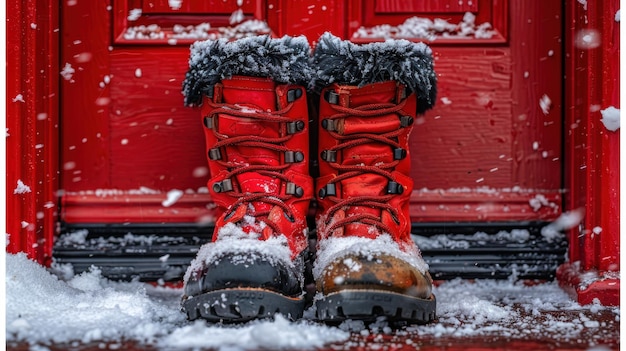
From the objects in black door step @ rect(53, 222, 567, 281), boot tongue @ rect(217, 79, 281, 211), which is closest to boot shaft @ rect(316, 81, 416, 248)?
boot tongue @ rect(217, 79, 281, 211)

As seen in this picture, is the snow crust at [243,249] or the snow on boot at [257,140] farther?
the snow on boot at [257,140]

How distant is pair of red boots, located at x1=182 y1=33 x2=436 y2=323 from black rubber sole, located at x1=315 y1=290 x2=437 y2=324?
0.28 feet

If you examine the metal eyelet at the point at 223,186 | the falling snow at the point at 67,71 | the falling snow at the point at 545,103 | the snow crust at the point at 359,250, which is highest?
the falling snow at the point at 67,71

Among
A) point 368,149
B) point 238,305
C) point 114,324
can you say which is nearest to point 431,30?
point 368,149

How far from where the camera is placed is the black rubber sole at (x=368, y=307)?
90 centimetres

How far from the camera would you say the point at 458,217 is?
1.33m

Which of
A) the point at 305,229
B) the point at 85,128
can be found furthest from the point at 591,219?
the point at 85,128

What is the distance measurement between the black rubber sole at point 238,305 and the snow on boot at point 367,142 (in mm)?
91

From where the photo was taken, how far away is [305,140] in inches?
45.9

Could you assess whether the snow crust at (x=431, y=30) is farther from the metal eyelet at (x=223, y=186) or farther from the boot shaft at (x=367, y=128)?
the metal eyelet at (x=223, y=186)

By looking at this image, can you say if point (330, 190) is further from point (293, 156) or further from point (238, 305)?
point (238, 305)

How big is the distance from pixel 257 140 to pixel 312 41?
313 millimetres

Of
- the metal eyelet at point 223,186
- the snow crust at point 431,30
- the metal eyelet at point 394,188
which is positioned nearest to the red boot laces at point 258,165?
the metal eyelet at point 223,186

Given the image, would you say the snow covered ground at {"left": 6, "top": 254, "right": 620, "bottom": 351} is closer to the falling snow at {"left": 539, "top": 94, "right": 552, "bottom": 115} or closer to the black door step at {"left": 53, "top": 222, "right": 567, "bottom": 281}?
the black door step at {"left": 53, "top": 222, "right": 567, "bottom": 281}
